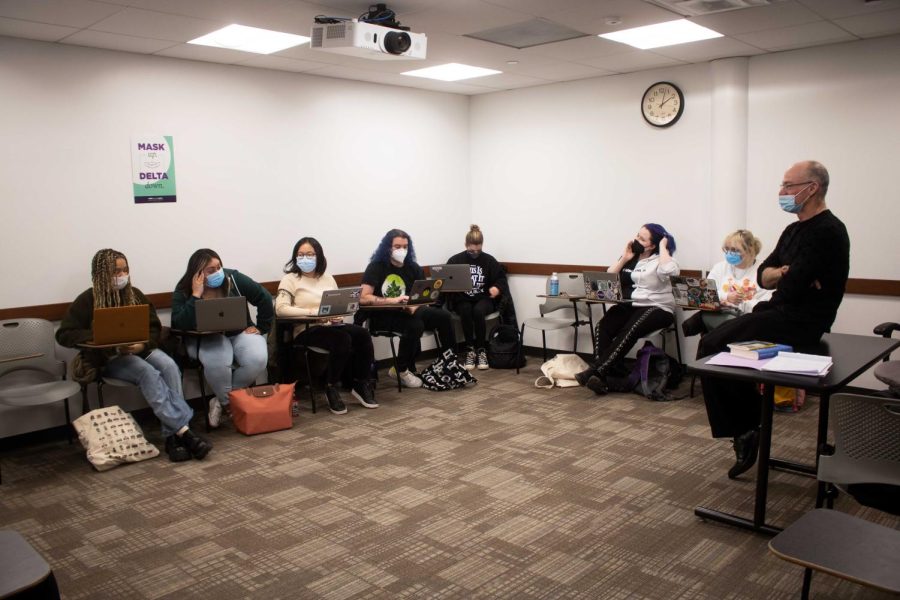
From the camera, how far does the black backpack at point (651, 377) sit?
6.15m

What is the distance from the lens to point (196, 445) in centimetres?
491

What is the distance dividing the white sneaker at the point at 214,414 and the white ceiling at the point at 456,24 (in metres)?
2.65

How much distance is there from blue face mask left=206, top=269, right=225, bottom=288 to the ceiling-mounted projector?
1.87 m

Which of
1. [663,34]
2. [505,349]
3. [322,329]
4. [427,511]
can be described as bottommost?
[427,511]

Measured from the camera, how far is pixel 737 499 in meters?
3.99

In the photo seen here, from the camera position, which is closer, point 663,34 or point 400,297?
point 663,34

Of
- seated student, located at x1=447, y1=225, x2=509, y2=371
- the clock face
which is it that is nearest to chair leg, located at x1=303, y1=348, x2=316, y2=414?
seated student, located at x1=447, y1=225, x2=509, y2=371

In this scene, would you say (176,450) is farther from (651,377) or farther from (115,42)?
(651,377)

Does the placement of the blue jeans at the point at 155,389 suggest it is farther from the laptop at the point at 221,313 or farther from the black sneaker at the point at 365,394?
the black sneaker at the point at 365,394

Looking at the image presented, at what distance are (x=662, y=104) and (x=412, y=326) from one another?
3102mm

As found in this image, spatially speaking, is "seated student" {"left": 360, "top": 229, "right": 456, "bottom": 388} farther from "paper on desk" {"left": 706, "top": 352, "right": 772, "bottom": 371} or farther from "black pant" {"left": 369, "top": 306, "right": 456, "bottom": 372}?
"paper on desk" {"left": 706, "top": 352, "right": 772, "bottom": 371}

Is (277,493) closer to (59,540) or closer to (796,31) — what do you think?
(59,540)

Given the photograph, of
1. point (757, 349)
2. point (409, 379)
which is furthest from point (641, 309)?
point (757, 349)

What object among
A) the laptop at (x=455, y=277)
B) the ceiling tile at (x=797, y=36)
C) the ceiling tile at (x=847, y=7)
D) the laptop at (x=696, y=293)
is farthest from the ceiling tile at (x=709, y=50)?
the laptop at (x=455, y=277)
